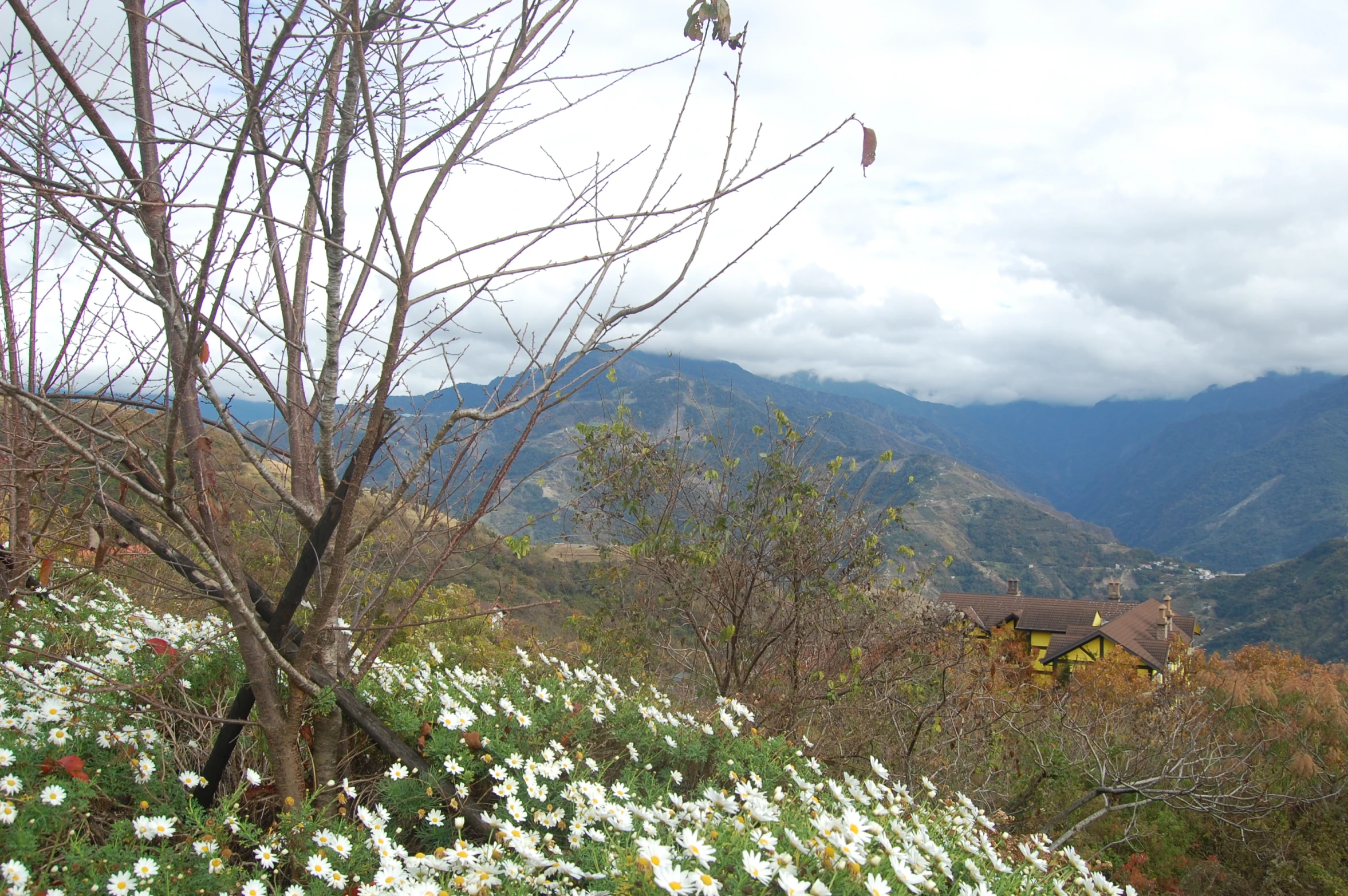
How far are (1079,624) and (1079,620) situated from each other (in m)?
0.45

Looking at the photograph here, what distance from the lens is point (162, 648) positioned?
304 cm

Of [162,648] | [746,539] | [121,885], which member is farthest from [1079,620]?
[121,885]

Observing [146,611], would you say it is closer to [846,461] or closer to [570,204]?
[570,204]

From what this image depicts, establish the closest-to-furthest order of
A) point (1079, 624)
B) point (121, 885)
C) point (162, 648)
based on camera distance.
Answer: point (121, 885) < point (162, 648) < point (1079, 624)

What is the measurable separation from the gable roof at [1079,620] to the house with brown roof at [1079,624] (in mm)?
34

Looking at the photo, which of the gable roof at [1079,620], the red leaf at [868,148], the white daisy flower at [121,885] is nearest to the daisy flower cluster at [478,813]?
the white daisy flower at [121,885]

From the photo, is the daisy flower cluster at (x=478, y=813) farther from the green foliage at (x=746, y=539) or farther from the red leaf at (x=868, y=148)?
the green foliage at (x=746, y=539)

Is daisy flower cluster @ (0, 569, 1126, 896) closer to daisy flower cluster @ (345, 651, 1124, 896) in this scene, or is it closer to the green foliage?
daisy flower cluster @ (345, 651, 1124, 896)

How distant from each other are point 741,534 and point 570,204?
16.7 ft

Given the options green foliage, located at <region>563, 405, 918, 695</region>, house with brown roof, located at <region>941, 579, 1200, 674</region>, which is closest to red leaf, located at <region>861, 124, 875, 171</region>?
green foliage, located at <region>563, 405, 918, 695</region>

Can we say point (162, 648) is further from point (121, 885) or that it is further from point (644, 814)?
point (644, 814)

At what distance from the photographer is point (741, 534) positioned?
23.3ft

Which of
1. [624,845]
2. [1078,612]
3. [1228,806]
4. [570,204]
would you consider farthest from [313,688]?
[1078,612]

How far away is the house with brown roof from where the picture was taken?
33.6 m
